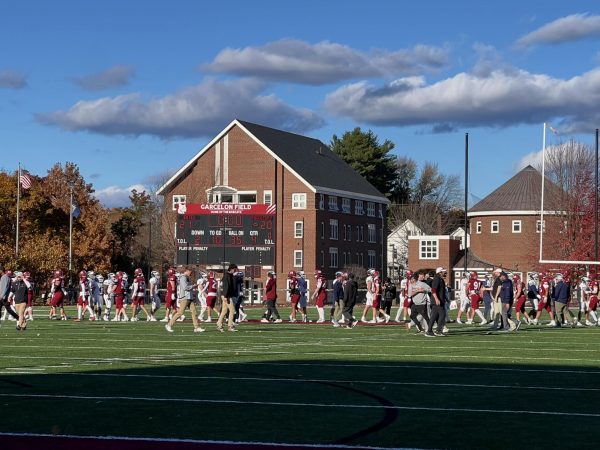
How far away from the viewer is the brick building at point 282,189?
264ft

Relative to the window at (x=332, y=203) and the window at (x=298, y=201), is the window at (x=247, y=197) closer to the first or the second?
the window at (x=298, y=201)

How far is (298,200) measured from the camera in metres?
81.1

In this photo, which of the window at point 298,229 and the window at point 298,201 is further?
the window at point 298,201

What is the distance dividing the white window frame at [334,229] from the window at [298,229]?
130 inches

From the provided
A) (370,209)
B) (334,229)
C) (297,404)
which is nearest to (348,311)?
(297,404)

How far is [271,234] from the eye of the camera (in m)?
55.1

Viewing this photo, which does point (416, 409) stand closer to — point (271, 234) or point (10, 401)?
point (10, 401)

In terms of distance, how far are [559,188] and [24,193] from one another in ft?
117

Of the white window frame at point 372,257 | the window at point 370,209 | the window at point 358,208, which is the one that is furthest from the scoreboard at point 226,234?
the window at point 370,209

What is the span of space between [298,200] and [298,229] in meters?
2.14

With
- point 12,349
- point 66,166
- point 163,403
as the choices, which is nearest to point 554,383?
point 163,403

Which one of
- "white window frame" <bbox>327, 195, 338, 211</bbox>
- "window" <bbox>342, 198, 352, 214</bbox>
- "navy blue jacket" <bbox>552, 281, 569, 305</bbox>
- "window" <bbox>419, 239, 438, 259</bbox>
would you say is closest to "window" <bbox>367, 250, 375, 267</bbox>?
"window" <bbox>419, 239, 438, 259</bbox>

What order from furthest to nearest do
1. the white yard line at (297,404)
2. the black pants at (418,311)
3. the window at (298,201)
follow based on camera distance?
the window at (298,201) → the black pants at (418,311) → the white yard line at (297,404)

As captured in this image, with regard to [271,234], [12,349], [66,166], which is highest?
[66,166]
